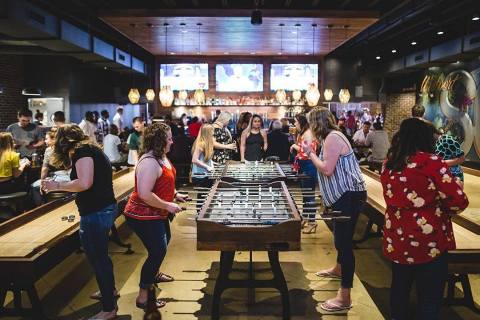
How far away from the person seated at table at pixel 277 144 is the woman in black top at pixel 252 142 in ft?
4.73

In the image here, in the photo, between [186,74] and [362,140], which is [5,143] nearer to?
[362,140]

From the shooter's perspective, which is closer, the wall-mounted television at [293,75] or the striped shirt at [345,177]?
the striped shirt at [345,177]

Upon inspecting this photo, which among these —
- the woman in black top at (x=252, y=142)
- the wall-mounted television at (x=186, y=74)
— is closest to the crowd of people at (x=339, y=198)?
the woman in black top at (x=252, y=142)

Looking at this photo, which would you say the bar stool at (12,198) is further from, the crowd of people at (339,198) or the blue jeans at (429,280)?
the blue jeans at (429,280)

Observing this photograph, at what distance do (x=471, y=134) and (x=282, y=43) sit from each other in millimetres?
4932

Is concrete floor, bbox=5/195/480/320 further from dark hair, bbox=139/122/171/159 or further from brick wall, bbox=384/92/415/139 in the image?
brick wall, bbox=384/92/415/139

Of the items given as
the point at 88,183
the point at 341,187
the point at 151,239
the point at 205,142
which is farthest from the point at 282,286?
the point at 205,142

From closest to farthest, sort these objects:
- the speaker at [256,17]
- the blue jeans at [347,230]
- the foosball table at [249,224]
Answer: the foosball table at [249,224] → the blue jeans at [347,230] → the speaker at [256,17]

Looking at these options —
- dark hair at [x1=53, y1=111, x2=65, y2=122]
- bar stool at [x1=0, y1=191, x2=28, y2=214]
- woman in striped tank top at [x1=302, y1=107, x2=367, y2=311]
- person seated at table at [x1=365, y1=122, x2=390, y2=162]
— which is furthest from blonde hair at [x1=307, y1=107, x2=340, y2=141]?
person seated at table at [x1=365, y1=122, x2=390, y2=162]

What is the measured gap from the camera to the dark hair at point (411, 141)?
2889mm

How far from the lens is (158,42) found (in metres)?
11.7

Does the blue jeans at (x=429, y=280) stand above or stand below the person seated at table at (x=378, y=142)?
below

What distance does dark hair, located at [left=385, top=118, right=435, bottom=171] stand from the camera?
2.89m

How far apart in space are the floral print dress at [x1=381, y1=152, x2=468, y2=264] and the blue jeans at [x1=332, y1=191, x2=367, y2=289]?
1036mm
